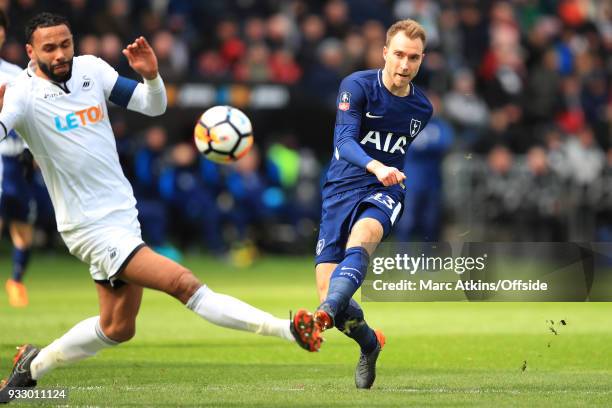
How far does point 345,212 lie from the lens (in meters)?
8.05

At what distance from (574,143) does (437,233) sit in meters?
4.05

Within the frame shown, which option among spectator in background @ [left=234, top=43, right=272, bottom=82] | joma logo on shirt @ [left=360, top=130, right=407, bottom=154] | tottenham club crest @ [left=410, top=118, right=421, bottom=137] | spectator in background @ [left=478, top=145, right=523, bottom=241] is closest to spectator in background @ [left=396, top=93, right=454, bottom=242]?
spectator in background @ [left=478, top=145, right=523, bottom=241]

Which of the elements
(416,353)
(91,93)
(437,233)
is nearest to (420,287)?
(416,353)

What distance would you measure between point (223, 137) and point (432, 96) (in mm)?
12843

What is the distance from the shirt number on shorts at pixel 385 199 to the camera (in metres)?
7.98

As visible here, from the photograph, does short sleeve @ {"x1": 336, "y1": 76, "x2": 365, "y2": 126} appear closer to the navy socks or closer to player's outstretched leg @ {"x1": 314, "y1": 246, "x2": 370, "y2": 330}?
player's outstretched leg @ {"x1": 314, "y1": 246, "x2": 370, "y2": 330}

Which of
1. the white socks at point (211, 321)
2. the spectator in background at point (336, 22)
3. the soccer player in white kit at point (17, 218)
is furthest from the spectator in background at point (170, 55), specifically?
the white socks at point (211, 321)

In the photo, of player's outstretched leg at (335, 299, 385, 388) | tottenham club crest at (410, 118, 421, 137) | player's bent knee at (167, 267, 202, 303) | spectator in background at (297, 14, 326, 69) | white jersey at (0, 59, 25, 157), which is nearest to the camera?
player's bent knee at (167, 267, 202, 303)

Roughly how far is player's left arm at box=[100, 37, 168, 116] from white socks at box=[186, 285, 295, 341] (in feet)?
3.94

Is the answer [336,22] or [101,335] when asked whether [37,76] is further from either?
[336,22]

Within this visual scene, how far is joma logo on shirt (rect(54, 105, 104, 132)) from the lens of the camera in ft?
23.4

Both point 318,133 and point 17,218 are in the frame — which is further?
point 318,133

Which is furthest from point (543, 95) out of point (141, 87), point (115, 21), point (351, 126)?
point (141, 87)

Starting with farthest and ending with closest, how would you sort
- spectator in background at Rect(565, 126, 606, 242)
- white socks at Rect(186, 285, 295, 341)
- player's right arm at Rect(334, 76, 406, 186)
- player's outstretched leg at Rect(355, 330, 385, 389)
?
spectator in background at Rect(565, 126, 606, 242), player's outstretched leg at Rect(355, 330, 385, 389), player's right arm at Rect(334, 76, 406, 186), white socks at Rect(186, 285, 295, 341)
